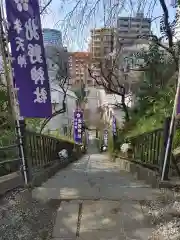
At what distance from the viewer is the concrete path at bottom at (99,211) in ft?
8.70

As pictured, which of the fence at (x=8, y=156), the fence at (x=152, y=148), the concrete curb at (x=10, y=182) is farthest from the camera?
the fence at (x=152, y=148)

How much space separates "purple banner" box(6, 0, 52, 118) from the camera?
3291 mm

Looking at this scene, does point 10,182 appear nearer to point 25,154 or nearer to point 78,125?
point 25,154

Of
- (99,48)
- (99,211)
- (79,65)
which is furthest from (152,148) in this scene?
(79,65)

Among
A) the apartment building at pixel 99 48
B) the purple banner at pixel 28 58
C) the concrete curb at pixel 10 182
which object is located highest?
the apartment building at pixel 99 48

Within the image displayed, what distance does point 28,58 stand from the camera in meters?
3.42

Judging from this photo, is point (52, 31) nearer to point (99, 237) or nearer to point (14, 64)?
point (14, 64)

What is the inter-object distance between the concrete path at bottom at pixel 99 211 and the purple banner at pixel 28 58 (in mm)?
1275

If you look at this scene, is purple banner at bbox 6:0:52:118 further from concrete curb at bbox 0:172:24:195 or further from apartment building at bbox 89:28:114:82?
apartment building at bbox 89:28:114:82

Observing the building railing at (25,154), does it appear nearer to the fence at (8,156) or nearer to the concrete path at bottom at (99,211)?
the fence at (8,156)

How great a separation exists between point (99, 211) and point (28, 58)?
228 centimetres

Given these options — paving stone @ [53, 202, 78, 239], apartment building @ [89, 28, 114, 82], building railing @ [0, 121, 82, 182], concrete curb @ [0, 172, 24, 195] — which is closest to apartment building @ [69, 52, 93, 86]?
apartment building @ [89, 28, 114, 82]

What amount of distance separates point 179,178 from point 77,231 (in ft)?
6.97

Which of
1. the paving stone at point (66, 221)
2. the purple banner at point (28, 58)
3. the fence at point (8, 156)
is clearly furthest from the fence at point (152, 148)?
the fence at point (8, 156)
